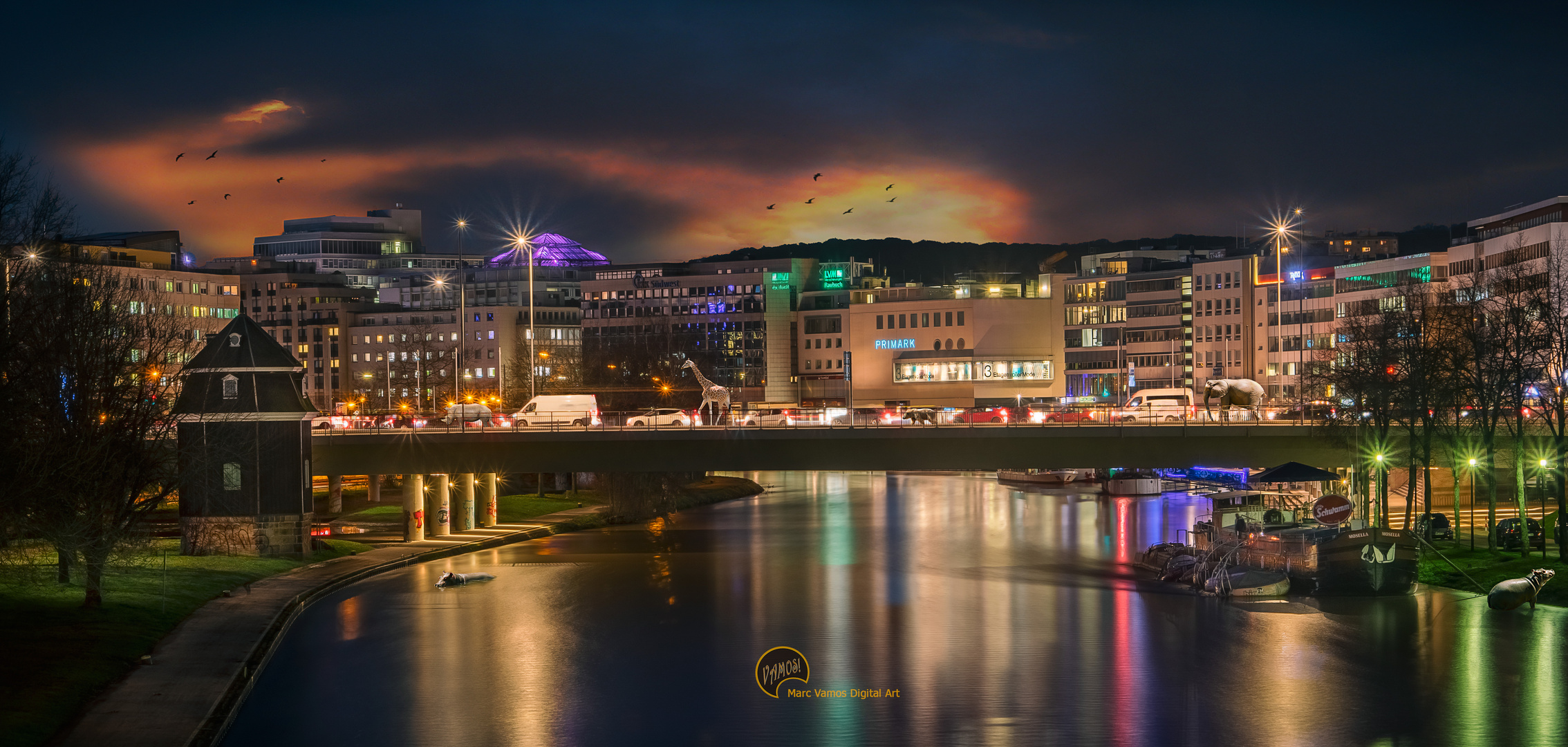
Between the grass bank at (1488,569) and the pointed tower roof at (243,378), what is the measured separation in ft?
165

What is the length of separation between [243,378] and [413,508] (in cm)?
1401

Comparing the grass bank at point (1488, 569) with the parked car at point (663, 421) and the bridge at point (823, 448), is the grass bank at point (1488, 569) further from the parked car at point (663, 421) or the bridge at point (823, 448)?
the parked car at point (663, 421)

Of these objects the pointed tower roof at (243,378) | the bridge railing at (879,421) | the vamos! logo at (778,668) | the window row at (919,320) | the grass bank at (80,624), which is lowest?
the vamos! logo at (778,668)

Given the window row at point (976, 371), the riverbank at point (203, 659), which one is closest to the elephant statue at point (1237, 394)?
the riverbank at point (203, 659)

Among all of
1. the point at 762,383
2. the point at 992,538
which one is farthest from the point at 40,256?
the point at 762,383

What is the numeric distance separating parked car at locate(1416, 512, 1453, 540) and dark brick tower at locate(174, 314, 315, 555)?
51.7 meters

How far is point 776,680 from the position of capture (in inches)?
1783

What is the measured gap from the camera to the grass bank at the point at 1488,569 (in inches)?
2202

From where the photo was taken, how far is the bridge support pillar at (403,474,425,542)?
76125mm

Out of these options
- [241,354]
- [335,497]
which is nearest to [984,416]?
[241,354]

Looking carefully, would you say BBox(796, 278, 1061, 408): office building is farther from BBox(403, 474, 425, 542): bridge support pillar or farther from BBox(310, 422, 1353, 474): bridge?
BBox(310, 422, 1353, 474): bridge

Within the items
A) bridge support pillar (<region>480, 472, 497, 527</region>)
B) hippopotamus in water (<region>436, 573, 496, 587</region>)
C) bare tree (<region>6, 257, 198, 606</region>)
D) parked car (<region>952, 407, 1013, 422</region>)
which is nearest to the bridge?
parked car (<region>952, 407, 1013, 422</region>)

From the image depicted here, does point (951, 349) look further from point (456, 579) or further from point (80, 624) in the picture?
point (80, 624)

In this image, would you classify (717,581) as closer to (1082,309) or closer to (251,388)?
(251,388)
